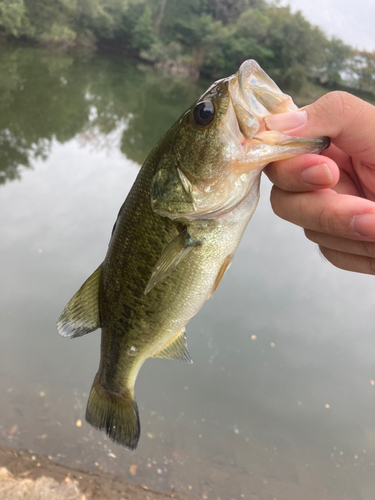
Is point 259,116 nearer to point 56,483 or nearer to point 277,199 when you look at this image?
point 277,199

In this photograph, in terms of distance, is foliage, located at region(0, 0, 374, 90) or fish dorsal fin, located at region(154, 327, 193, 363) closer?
fish dorsal fin, located at region(154, 327, 193, 363)

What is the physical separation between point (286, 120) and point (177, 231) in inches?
24.4

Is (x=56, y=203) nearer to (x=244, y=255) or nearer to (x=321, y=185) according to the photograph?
(x=244, y=255)

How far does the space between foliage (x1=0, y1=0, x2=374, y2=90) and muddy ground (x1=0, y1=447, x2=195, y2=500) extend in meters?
28.4

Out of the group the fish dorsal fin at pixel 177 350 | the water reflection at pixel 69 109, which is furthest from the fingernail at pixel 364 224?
the water reflection at pixel 69 109

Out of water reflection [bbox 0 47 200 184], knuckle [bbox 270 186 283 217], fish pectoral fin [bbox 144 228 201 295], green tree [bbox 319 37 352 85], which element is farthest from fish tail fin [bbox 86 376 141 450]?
green tree [bbox 319 37 352 85]

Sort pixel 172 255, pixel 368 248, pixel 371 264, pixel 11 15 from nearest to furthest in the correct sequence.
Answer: pixel 172 255 → pixel 368 248 → pixel 371 264 → pixel 11 15

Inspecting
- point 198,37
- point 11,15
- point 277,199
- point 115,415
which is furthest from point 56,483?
point 198,37

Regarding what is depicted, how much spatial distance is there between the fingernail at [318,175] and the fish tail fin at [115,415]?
58.8 inches

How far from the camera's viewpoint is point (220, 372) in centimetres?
403

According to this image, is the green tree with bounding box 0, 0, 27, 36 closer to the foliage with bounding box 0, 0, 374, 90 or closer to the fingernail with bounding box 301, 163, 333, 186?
the foliage with bounding box 0, 0, 374, 90

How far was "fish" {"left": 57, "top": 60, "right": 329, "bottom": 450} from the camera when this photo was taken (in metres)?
1.20

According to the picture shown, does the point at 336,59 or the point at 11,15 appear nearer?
the point at 11,15

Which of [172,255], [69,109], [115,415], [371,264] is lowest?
[69,109]
